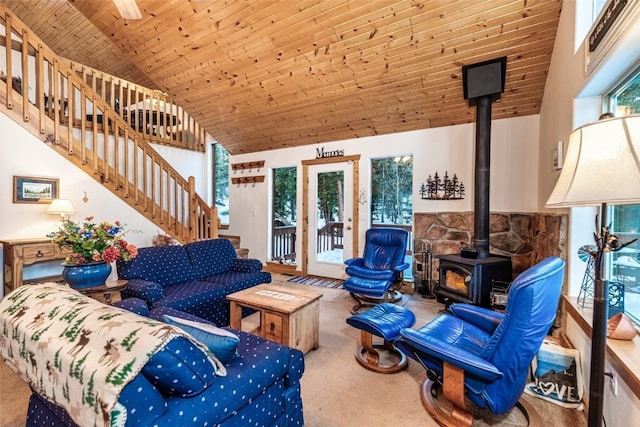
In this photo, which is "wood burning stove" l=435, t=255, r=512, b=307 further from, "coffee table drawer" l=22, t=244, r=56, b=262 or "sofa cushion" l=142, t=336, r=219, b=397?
"coffee table drawer" l=22, t=244, r=56, b=262

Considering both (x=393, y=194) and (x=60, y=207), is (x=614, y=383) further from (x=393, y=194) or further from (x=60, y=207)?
(x=60, y=207)

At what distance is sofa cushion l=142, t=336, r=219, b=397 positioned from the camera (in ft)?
3.21

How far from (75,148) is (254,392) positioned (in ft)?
14.1

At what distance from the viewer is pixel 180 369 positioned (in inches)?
40.5

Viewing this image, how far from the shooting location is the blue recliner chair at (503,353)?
1386 millimetres

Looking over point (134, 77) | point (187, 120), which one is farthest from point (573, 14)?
point (134, 77)

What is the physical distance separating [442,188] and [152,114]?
18.1 feet

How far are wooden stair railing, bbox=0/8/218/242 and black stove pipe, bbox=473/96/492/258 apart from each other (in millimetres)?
4204

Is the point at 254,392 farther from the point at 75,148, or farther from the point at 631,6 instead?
the point at 75,148

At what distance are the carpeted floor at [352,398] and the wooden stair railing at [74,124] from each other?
2.68 m

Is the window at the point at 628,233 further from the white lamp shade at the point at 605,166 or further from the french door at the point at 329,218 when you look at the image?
the french door at the point at 329,218

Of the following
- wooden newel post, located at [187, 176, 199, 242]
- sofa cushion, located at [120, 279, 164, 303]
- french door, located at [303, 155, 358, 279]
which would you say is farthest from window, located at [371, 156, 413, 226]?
sofa cushion, located at [120, 279, 164, 303]

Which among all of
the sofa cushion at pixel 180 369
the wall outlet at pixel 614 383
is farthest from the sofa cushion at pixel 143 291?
the wall outlet at pixel 614 383

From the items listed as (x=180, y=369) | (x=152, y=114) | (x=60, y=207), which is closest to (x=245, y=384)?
(x=180, y=369)
